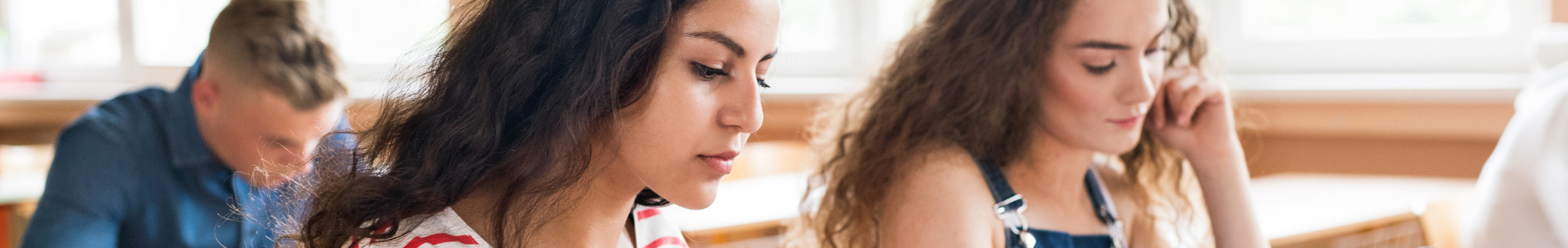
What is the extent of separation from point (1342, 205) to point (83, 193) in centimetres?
227

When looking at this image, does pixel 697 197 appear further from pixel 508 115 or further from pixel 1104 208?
pixel 1104 208

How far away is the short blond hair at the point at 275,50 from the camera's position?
1.58 m

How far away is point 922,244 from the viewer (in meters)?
1.20

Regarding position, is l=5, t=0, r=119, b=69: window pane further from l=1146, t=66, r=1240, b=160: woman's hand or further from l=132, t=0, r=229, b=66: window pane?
l=1146, t=66, r=1240, b=160: woman's hand

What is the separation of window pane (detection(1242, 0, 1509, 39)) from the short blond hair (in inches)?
101

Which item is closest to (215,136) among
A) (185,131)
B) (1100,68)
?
(185,131)

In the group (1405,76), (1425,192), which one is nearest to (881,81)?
(1425,192)

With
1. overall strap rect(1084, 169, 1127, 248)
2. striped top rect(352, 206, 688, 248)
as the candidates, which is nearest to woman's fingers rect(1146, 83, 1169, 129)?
overall strap rect(1084, 169, 1127, 248)

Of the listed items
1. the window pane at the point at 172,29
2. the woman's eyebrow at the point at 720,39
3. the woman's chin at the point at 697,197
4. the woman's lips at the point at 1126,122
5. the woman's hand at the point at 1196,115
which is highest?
the window pane at the point at 172,29

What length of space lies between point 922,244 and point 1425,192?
1705 mm

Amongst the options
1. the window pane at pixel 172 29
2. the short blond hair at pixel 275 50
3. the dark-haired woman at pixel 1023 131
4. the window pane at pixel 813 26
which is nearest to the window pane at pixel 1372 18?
the window pane at pixel 813 26

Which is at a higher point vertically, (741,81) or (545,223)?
(741,81)

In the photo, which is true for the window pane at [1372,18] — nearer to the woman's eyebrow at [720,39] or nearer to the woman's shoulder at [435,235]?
the woman's eyebrow at [720,39]

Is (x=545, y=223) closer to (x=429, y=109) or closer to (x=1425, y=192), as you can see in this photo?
(x=429, y=109)
